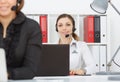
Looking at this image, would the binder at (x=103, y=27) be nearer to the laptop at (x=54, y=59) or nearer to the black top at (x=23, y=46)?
the laptop at (x=54, y=59)

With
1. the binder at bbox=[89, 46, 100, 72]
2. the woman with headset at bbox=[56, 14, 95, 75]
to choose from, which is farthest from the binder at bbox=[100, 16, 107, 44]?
the woman with headset at bbox=[56, 14, 95, 75]

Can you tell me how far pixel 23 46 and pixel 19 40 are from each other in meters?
0.05

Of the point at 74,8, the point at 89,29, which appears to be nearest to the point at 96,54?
the point at 89,29

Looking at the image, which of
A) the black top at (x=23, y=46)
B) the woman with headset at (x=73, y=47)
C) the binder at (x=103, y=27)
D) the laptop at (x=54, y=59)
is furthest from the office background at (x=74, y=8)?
the black top at (x=23, y=46)

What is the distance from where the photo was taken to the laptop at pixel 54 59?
85.0 inches

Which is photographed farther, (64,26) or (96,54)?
(96,54)

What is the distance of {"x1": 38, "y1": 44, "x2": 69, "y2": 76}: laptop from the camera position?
7.08ft

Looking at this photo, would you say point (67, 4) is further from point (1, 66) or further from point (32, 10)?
point (1, 66)

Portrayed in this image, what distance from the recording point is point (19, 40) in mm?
1984

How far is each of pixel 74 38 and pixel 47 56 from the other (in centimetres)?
146

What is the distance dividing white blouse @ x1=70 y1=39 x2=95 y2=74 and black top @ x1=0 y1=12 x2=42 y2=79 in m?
1.37

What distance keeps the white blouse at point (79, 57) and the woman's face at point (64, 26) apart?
0.14 meters

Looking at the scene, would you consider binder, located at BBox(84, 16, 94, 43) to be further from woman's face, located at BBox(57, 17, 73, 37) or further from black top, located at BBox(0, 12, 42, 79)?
black top, located at BBox(0, 12, 42, 79)

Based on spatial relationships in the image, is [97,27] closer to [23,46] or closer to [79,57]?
[79,57]
